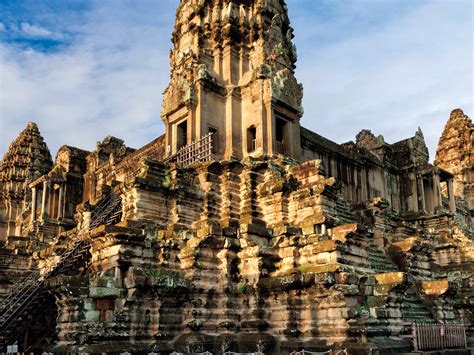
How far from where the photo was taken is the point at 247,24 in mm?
24812

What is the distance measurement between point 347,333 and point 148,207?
26.8ft

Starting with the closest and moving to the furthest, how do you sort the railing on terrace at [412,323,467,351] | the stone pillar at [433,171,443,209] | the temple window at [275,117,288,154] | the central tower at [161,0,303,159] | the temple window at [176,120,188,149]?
the railing on terrace at [412,323,467,351] < the central tower at [161,0,303,159] < the temple window at [275,117,288,154] < the temple window at [176,120,188,149] < the stone pillar at [433,171,443,209]

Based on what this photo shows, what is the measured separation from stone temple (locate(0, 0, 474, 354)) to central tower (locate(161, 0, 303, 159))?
0.07 m

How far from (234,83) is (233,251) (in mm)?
8692

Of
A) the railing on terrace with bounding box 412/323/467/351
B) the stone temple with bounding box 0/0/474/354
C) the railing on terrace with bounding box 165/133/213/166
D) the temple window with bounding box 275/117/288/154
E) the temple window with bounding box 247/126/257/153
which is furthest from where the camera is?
the temple window with bounding box 275/117/288/154

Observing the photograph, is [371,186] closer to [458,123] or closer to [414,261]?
[414,261]

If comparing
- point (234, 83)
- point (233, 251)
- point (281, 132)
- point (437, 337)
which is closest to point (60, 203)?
point (234, 83)

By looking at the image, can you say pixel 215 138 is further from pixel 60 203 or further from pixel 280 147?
Result: pixel 60 203

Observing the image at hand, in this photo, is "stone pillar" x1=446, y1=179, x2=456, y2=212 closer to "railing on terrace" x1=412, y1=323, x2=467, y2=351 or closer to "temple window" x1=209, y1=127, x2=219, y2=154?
"temple window" x1=209, y1=127, x2=219, y2=154

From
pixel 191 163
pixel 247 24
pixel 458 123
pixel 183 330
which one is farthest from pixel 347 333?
pixel 458 123

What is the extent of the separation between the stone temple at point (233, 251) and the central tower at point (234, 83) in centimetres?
7

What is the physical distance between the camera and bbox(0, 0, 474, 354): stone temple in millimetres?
16109

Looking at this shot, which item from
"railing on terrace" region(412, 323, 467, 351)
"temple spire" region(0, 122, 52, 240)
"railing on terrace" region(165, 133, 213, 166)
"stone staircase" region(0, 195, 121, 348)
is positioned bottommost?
"railing on terrace" region(412, 323, 467, 351)

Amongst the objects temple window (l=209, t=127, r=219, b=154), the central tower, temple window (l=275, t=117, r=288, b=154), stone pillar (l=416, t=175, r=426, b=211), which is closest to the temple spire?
the central tower
